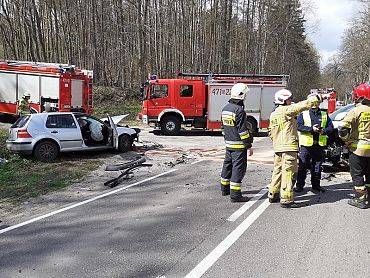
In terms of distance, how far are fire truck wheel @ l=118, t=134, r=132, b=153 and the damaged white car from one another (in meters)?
0.26

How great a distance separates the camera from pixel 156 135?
741 inches

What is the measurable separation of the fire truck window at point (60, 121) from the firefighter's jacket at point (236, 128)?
5.73m

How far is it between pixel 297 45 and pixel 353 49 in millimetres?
10348

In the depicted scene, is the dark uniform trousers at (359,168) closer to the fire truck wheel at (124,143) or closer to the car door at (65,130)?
the car door at (65,130)

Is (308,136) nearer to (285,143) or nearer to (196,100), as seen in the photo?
(285,143)

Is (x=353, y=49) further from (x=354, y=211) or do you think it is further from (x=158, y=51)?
(x=354, y=211)

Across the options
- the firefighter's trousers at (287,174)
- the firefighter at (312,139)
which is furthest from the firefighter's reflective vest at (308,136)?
the firefighter's trousers at (287,174)

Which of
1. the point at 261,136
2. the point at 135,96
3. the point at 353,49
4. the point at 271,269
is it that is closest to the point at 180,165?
the point at 271,269

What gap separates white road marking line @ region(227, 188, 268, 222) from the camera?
5.92 m

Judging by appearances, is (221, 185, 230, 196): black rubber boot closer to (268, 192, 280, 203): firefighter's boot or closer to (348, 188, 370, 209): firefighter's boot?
(268, 192, 280, 203): firefighter's boot

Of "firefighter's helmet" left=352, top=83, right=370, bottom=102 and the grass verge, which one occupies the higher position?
"firefighter's helmet" left=352, top=83, right=370, bottom=102

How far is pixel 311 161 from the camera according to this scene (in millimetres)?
7352

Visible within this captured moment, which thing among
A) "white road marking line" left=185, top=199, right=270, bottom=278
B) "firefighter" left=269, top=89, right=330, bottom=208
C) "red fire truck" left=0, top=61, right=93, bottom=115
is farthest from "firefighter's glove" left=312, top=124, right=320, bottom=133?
"red fire truck" left=0, top=61, right=93, bottom=115

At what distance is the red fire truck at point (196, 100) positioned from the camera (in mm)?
18750
